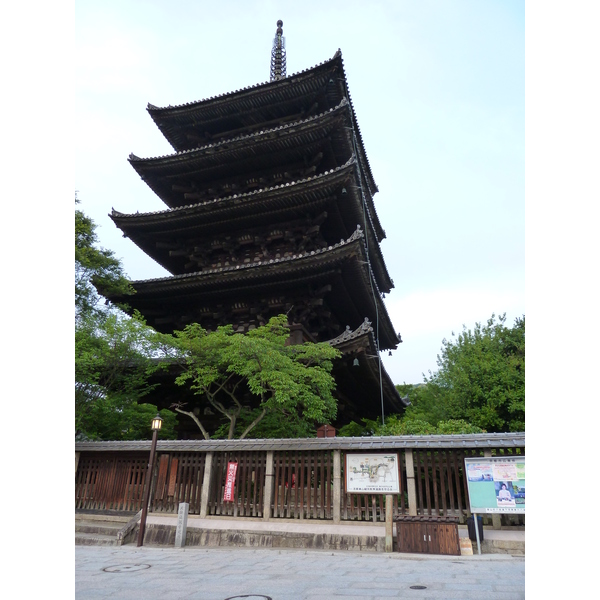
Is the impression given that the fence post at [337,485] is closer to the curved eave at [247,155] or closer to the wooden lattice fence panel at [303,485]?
the wooden lattice fence panel at [303,485]

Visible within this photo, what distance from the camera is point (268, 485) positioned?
9.84 metres

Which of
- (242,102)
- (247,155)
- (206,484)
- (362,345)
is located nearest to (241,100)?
(242,102)

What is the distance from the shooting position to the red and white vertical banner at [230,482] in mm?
10016

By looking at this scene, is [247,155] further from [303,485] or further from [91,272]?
[303,485]

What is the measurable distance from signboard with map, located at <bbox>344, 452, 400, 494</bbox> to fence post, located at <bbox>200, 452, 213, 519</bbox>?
3.31 meters

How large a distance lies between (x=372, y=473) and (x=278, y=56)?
25577 mm

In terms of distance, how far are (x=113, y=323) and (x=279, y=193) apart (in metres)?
7.09

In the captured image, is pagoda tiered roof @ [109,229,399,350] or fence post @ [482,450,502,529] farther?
pagoda tiered roof @ [109,229,399,350]

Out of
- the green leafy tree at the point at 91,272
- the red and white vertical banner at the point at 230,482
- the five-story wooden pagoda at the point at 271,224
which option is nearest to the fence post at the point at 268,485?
the red and white vertical banner at the point at 230,482

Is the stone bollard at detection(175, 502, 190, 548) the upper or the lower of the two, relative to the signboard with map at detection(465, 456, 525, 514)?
lower

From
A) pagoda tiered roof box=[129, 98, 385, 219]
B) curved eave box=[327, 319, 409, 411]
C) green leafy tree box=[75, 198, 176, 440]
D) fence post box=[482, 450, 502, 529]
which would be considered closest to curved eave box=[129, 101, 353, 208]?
pagoda tiered roof box=[129, 98, 385, 219]

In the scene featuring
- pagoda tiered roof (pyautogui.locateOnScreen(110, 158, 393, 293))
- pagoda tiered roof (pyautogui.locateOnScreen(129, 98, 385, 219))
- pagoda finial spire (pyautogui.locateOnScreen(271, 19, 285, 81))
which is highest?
pagoda finial spire (pyautogui.locateOnScreen(271, 19, 285, 81))

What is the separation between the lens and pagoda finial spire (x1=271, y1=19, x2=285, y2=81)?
85.5ft

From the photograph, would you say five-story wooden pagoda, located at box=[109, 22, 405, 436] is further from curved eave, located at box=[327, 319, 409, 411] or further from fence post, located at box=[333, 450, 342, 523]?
fence post, located at box=[333, 450, 342, 523]
